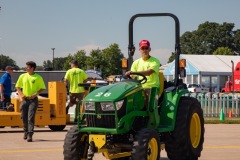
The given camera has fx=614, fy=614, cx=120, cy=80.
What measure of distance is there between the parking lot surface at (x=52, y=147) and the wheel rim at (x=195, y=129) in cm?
47

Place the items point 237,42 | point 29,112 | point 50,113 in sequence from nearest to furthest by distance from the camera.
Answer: point 29,112, point 50,113, point 237,42

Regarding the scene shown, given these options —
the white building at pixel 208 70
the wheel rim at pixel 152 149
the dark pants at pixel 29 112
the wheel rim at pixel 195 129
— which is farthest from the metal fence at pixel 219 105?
the white building at pixel 208 70

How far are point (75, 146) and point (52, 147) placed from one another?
4.08m

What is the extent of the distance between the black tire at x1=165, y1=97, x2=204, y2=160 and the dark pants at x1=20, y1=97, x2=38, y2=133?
521 cm

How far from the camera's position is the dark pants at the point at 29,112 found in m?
14.6

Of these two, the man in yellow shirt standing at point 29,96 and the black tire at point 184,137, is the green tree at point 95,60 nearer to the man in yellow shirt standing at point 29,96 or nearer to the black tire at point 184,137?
the man in yellow shirt standing at point 29,96

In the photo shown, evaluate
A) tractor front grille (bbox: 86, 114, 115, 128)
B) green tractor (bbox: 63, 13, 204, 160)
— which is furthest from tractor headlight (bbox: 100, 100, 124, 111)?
tractor front grille (bbox: 86, 114, 115, 128)

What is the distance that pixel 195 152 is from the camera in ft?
33.6

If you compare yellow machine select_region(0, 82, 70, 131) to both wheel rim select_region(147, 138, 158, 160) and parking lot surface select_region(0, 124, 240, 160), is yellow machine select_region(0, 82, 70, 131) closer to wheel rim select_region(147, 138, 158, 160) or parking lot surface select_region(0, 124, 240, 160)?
parking lot surface select_region(0, 124, 240, 160)

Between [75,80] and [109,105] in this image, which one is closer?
[109,105]

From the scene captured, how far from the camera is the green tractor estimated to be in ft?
28.3

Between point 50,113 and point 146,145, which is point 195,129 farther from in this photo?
point 50,113

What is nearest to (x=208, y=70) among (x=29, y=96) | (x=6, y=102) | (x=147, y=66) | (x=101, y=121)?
(x=6, y=102)

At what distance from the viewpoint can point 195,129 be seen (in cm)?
1069
